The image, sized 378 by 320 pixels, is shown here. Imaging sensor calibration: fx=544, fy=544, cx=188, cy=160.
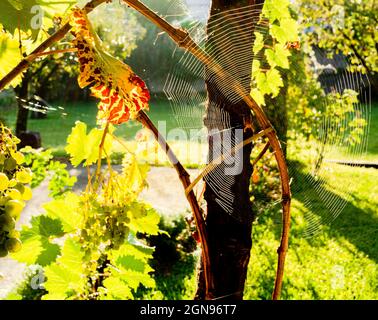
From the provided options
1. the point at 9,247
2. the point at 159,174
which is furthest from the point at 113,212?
the point at 159,174

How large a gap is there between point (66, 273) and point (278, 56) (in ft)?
1.46

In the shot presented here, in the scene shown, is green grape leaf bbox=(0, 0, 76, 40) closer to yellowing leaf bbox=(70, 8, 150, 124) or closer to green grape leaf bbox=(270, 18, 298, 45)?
yellowing leaf bbox=(70, 8, 150, 124)

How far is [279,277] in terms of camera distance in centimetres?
62

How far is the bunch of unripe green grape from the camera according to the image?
1.38 ft

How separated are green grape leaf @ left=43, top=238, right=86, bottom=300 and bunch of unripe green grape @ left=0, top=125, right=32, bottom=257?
9.4 inches

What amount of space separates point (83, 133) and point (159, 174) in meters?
5.37

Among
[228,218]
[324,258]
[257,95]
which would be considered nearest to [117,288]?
[228,218]

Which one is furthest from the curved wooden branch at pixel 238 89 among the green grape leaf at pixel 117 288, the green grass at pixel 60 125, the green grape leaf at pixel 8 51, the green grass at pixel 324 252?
the green grass at pixel 60 125

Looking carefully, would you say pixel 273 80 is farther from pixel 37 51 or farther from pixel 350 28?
pixel 350 28

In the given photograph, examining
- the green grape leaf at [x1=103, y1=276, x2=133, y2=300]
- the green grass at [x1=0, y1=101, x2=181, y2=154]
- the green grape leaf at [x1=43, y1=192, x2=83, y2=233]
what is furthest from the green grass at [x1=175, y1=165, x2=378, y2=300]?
the green grass at [x1=0, y1=101, x2=181, y2=154]

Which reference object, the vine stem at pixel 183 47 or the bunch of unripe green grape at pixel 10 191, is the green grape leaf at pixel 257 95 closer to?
the vine stem at pixel 183 47

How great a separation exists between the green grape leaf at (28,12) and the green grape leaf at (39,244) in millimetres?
337

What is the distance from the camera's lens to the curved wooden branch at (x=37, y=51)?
0.41 metres

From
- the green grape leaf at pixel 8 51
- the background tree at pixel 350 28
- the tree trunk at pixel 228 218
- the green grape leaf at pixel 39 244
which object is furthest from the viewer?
the background tree at pixel 350 28
